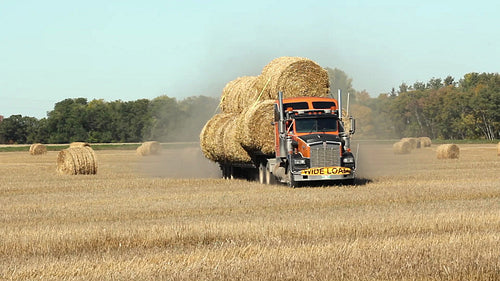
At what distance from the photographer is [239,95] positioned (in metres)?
27.0

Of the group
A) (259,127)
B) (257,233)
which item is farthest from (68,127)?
(257,233)

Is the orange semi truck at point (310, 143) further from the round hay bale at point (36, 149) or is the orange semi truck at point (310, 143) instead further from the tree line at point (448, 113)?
the tree line at point (448, 113)

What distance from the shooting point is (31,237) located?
39.8ft

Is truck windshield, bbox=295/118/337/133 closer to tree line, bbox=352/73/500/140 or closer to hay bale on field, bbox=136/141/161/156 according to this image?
hay bale on field, bbox=136/141/161/156

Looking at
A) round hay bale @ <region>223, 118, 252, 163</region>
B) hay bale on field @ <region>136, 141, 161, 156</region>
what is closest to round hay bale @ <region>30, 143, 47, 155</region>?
hay bale on field @ <region>136, 141, 161, 156</region>

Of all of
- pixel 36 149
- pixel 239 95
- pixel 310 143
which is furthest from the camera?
pixel 36 149

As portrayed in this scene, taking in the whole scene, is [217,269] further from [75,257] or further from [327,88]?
[327,88]

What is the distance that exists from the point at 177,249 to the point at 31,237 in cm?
245

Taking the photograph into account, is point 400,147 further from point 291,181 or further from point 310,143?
point 310,143

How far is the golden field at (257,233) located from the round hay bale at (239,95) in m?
4.83

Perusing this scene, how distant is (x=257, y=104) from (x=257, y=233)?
40.0 feet

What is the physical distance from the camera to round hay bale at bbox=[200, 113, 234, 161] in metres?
26.8

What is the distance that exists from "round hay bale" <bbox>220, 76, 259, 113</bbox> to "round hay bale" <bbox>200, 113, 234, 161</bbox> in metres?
0.31

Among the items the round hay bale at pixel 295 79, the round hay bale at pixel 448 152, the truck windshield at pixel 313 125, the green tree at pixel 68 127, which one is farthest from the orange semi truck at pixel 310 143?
the green tree at pixel 68 127
